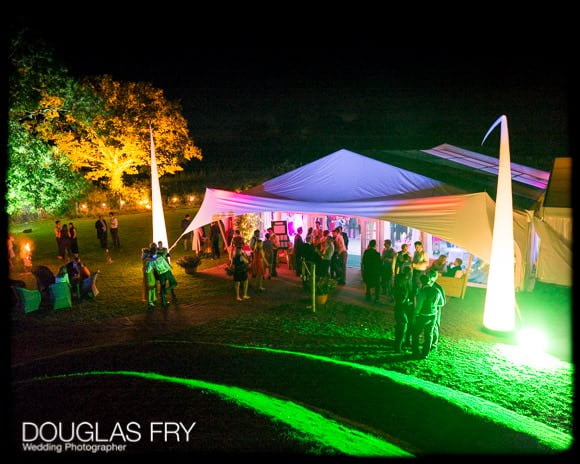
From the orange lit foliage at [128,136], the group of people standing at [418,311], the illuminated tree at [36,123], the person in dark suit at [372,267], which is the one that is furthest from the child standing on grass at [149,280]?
the orange lit foliage at [128,136]

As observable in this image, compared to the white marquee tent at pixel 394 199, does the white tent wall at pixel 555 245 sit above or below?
below

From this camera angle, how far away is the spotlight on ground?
726 centimetres

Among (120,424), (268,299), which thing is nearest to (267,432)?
(120,424)

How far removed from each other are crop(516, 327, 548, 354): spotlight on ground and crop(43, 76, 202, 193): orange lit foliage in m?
22.4

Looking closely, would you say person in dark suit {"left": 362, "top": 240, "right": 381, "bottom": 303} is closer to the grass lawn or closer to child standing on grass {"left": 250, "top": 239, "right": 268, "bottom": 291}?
the grass lawn

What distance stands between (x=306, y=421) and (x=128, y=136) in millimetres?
24643

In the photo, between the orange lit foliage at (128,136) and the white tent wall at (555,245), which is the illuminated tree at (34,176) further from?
the orange lit foliage at (128,136)

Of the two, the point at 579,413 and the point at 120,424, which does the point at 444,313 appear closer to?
the point at 579,413

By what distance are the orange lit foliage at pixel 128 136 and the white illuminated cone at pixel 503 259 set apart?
21.5m

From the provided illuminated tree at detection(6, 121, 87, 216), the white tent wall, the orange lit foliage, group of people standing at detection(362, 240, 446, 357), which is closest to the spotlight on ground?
group of people standing at detection(362, 240, 446, 357)

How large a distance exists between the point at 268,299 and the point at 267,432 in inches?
218

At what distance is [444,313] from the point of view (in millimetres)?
9172

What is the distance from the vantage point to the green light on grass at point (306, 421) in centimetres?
448

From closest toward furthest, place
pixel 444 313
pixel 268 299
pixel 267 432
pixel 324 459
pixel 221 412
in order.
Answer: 1. pixel 324 459
2. pixel 267 432
3. pixel 221 412
4. pixel 444 313
5. pixel 268 299
